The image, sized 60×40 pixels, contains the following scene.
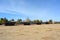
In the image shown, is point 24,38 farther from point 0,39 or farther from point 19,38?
point 0,39

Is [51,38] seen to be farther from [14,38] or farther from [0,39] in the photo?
[0,39]

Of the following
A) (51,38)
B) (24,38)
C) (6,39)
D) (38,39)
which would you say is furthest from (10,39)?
(51,38)

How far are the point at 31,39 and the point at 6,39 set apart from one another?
1.90m

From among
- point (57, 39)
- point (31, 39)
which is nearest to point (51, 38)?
point (57, 39)

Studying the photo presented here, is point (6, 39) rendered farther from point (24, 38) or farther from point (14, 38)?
point (24, 38)

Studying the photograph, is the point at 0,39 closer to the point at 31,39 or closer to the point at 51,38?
the point at 31,39

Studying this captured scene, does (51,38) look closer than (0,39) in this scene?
No

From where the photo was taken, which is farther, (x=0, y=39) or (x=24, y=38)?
(x=24, y=38)

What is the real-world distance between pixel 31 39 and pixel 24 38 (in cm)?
61

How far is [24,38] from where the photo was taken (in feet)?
31.5

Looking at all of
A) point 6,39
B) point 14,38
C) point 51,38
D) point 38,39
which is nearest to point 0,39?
point 6,39

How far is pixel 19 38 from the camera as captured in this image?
9500mm

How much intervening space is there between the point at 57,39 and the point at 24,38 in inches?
101

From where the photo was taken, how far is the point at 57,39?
360 inches
